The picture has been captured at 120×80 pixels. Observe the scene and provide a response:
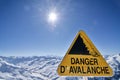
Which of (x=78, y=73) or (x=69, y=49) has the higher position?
(x=69, y=49)

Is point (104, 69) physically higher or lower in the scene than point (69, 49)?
lower

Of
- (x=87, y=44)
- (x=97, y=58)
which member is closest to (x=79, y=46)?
(x=87, y=44)

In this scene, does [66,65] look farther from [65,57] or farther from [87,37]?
[87,37]

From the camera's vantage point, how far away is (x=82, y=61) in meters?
5.22

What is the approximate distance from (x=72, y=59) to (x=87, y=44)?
0.56 metres

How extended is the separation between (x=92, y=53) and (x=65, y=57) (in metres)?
0.71

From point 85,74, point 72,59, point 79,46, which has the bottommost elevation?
point 85,74

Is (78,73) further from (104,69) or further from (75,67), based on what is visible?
(104,69)

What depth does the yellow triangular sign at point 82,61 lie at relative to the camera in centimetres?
516

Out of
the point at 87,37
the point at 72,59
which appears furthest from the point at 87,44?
the point at 72,59

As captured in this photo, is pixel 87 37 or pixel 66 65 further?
pixel 87 37

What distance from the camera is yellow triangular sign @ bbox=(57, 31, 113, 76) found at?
16.9 feet

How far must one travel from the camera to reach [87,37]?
18.3 feet

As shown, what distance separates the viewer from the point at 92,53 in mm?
5441
